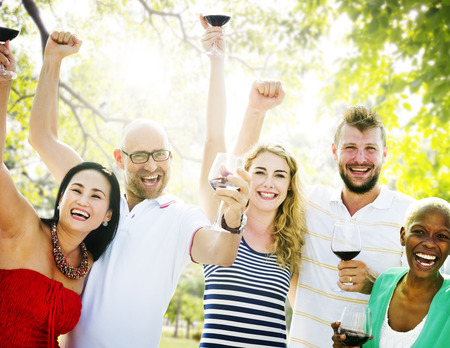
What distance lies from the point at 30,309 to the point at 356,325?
5.28 ft

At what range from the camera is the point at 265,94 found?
3.31 m

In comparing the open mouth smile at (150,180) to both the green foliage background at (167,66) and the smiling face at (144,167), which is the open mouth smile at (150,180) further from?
the green foliage background at (167,66)

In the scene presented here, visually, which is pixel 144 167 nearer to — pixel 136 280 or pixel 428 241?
pixel 136 280

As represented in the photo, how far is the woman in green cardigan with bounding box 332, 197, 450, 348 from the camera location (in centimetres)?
224

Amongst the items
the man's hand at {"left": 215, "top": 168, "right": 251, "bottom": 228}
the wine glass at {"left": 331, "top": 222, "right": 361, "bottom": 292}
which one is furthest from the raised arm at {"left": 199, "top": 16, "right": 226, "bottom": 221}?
the man's hand at {"left": 215, "top": 168, "right": 251, "bottom": 228}

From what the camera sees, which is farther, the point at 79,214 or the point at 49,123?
the point at 49,123

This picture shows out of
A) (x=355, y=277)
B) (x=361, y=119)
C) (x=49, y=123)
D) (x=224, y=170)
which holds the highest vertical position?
(x=361, y=119)

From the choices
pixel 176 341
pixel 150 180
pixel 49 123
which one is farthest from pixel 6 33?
pixel 176 341

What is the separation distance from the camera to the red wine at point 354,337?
2.20 metres

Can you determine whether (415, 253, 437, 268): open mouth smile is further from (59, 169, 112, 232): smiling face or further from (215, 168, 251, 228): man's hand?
(59, 169, 112, 232): smiling face

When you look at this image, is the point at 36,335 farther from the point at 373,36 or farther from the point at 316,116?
the point at 316,116

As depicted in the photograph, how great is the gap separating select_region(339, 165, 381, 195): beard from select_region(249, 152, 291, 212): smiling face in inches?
14.4

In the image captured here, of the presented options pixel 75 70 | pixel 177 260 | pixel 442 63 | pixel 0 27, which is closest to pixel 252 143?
pixel 177 260

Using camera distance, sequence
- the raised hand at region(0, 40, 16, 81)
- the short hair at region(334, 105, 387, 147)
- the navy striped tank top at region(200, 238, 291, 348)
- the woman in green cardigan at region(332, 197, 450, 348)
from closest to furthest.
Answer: the woman in green cardigan at region(332, 197, 450, 348), the raised hand at region(0, 40, 16, 81), the navy striped tank top at region(200, 238, 291, 348), the short hair at region(334, 105, 387, 147)
